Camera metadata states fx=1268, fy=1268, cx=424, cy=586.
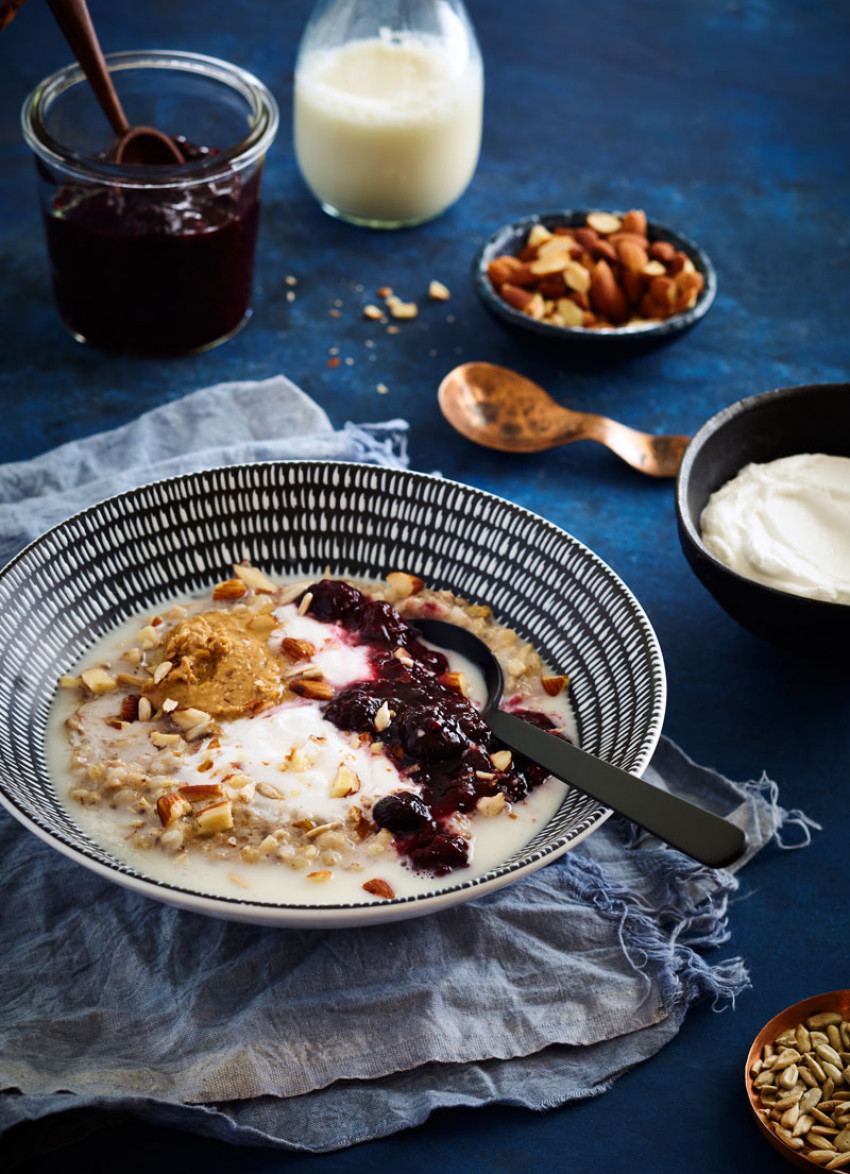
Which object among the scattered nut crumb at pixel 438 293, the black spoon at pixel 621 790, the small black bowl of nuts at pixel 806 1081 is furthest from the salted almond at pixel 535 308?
the small black bowl of nuts at pixel 806 1081

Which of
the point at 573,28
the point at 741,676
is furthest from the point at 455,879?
the point at 573,28

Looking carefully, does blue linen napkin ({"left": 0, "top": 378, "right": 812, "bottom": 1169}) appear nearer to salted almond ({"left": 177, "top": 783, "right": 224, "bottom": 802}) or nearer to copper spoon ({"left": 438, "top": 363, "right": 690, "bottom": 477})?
salted almond ({"left": 177, "top": 783, "right": 224, "bottom": 802})

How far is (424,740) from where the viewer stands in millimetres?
1238

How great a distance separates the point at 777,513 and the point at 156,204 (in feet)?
3.12

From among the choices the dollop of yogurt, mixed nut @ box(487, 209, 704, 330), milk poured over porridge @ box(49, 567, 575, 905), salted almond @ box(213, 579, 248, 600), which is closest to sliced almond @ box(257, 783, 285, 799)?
milk poured over porridge @ box(49, 567, 575, 905)

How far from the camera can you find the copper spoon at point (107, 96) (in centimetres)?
171

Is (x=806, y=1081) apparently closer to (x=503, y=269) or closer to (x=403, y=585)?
(x=403, y=585)

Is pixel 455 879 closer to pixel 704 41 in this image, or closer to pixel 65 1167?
pixel 65 1167

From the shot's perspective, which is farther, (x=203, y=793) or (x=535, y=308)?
(x=535, y=308)

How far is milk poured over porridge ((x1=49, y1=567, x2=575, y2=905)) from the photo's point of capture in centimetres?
116

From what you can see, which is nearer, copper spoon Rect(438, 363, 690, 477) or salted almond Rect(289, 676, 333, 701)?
salted almond Rect(289, 676, 333, 701)

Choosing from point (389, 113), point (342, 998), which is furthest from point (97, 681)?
point (389, 113)

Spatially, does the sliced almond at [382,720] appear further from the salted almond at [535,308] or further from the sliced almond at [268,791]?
the salted almond at [535,308]

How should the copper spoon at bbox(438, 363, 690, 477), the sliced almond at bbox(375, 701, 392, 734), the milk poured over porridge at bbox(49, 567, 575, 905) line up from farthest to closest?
1. the copper spoon at bbox(438, 363, 690, 477)
2. the sliced almond at bbox(375, 701, 392, 734)
3. the milk poured over porridge at bbox(49, 567, 575, 905)
